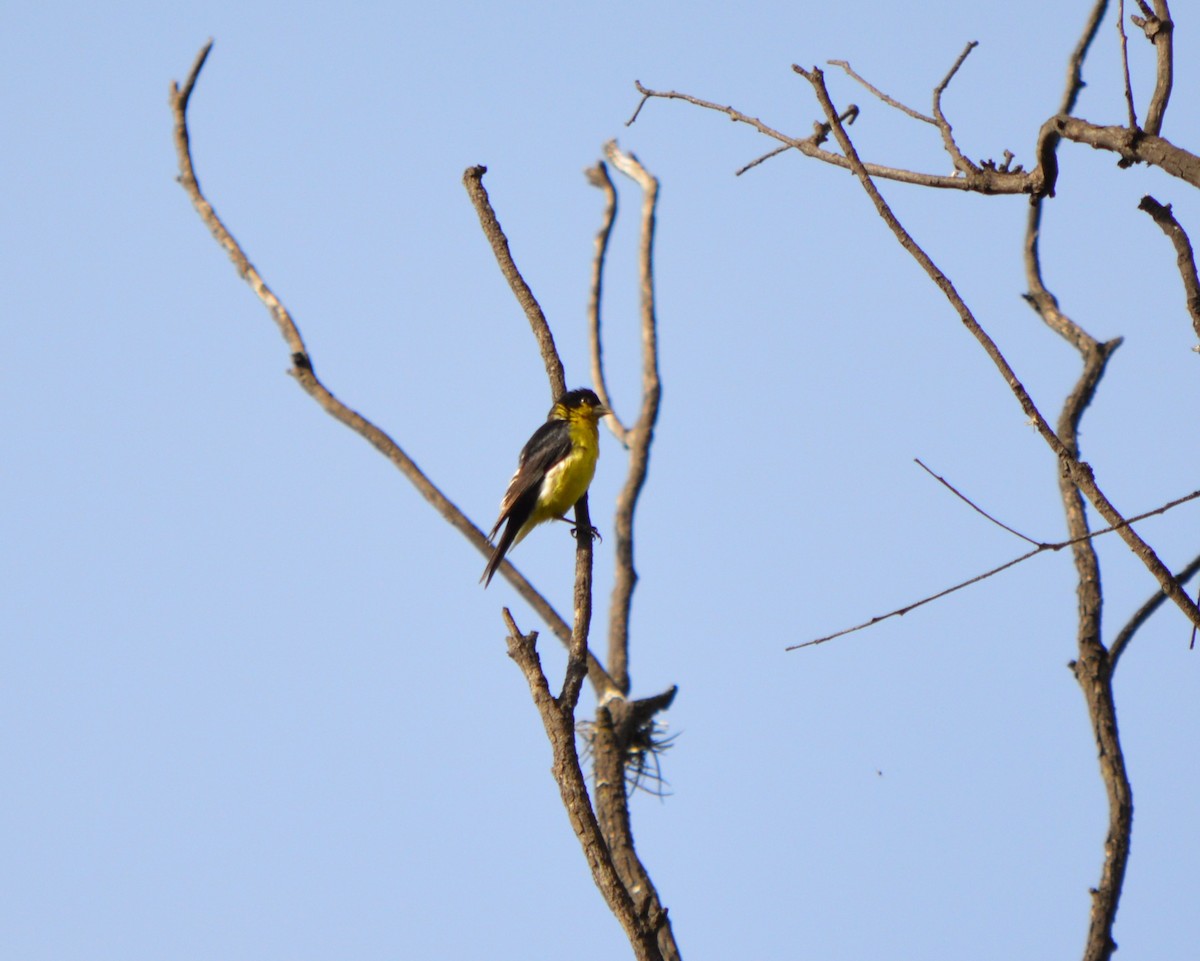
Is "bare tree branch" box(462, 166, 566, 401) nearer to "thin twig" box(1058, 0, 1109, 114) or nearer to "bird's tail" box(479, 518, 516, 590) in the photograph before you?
"bird's tail" box(479, 518, 516, 590)

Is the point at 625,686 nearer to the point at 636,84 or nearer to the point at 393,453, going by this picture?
the point at 393,453

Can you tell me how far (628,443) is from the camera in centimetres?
938

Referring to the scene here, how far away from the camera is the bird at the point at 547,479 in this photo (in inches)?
315

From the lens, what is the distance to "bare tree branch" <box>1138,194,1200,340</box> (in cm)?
347

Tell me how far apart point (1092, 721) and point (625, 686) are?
2.87 m

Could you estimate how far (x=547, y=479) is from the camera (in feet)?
26.5

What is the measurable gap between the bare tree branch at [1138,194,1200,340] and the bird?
4.58 meters

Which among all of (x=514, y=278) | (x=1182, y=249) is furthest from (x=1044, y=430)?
(x=514, y=278)

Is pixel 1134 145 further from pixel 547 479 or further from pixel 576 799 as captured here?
pixel 547 479

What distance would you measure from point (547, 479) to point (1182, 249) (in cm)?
493

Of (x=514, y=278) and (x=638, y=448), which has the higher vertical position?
(x=638, y=448)

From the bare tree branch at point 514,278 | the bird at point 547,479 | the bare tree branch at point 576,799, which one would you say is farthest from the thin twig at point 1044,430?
the bird at point 547,479

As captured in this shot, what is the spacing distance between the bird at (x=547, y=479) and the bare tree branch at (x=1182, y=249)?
181 inches

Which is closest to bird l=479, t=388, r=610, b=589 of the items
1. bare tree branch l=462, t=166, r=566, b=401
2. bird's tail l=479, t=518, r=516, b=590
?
bird's tail l=479, t=518, r=516, b=590
